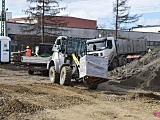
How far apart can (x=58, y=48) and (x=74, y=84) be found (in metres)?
2.14

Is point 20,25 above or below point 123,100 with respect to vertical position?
above

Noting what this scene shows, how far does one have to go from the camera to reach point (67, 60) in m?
17.9

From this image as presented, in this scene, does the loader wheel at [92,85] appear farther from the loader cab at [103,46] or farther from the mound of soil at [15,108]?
the loader cab at [103,46]

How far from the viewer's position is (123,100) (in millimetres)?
13367

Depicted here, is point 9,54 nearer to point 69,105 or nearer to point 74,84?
point 74,84

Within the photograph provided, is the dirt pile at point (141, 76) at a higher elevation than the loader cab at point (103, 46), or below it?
below

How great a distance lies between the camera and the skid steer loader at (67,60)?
17.0 meters

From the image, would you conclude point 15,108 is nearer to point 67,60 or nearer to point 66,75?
point 66,75

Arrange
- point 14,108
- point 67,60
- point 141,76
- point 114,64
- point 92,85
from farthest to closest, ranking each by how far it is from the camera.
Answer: point 114,64 → point 141,76 → point 67,60 → point 92,85 → point 14,108

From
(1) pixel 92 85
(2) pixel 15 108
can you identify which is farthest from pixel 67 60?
(2) pixel 15 108

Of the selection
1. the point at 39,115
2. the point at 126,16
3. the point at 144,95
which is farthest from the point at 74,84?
the point at 126,16

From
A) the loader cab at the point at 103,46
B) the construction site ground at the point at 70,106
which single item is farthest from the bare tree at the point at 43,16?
the construction site ground at the point at 70,106


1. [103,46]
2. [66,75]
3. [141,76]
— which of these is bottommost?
[141,76]

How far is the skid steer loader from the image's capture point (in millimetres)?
17020
